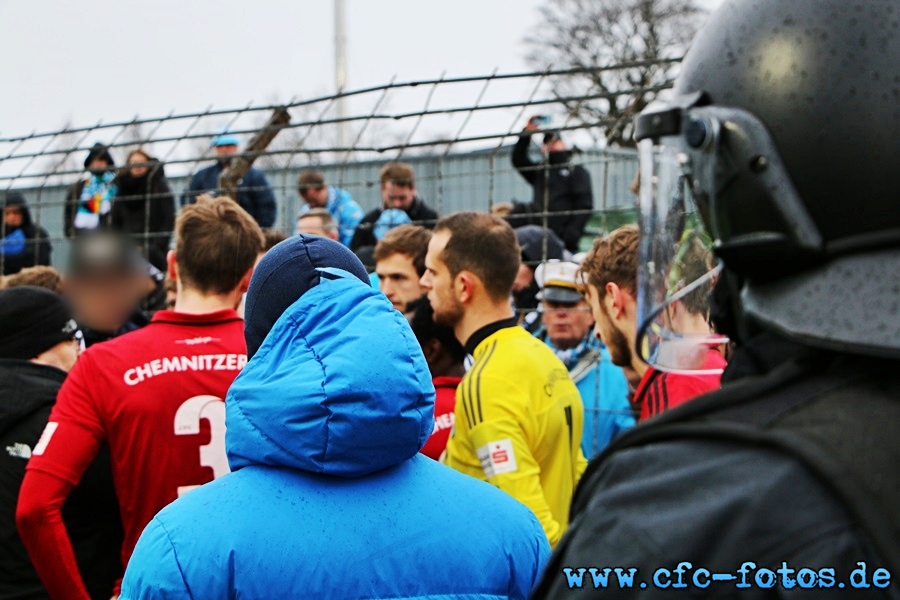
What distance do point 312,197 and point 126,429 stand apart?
4727 mm

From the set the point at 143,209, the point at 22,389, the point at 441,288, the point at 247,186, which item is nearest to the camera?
the point at 22,389

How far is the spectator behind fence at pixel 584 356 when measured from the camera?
541 centimetres

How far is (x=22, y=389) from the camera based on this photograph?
3.64 m

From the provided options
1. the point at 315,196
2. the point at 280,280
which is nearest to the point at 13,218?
the point at 315,196

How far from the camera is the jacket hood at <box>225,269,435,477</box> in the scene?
74.8 inches

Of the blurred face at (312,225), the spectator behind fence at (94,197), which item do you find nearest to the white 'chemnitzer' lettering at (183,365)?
the blurred face at (312,225)

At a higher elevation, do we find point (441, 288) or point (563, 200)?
point (563, 200)

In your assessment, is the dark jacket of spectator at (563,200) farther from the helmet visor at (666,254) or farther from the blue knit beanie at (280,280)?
the helmet visor at (666,254)

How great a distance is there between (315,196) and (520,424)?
459 centimetres

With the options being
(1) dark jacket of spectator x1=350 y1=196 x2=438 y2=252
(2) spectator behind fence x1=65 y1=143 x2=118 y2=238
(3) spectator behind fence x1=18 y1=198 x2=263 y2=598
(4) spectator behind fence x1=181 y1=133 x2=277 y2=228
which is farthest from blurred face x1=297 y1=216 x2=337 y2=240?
(3) spectator behind fence x1=18 y1=198 x2=263 y2=598

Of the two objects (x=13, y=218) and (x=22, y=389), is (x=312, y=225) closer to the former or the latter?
(x=22, y=389)

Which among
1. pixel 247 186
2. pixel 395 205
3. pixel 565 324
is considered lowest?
pixel 565 324

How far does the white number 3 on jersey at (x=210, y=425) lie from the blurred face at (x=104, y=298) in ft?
6.60

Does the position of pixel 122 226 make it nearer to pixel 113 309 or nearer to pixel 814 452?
pixel 113 309
